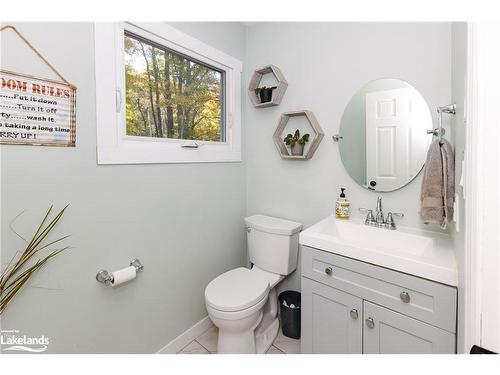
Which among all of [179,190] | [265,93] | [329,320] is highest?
[265,93]

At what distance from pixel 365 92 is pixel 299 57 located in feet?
1.89

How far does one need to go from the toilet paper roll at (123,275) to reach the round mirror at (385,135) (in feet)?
4.79

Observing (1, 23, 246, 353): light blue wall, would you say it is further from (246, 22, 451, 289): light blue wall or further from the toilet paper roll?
(246, 22, 451, 289): light blue wall

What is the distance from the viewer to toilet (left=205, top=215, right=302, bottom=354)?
140 cm

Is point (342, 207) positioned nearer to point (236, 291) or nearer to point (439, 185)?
point (439, 185)

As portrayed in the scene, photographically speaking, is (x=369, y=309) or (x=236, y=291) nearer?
(x=369, y=309)

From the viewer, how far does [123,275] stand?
1.29m

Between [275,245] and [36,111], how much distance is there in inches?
59.0

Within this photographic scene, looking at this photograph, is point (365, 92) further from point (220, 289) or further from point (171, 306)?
point (171, 306)

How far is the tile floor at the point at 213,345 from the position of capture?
1.67 meters

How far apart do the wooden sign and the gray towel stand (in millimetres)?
1716

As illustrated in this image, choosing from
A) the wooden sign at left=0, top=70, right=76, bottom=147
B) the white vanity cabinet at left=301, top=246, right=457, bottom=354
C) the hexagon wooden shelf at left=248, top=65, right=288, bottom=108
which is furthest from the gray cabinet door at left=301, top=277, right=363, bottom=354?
the wooden sign at left=0, top=70, right=76, bottom=147

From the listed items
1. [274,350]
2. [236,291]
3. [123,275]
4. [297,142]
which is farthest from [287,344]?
[297,142]

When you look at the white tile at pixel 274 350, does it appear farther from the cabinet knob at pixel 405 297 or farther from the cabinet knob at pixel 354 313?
the cabinet knob at pixel 405 297
